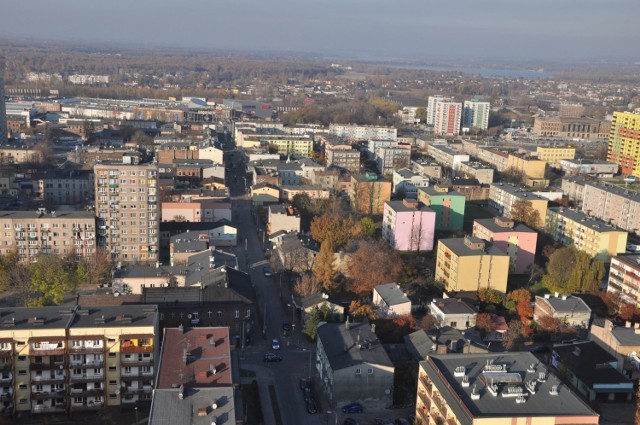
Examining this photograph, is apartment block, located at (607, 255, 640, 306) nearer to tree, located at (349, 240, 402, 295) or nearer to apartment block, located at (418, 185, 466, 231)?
tree, located at (349, 240, 402, 295)

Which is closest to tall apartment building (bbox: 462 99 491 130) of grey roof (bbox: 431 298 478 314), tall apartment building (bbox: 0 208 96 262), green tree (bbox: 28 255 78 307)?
grey roof (bbox: 431 298 478 314)

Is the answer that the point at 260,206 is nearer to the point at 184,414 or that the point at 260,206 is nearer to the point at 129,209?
the point at 129,209

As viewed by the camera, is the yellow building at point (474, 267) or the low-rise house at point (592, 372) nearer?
the low-rise house at point (592, 372)

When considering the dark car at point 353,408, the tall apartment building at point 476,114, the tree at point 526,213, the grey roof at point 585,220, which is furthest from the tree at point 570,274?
the tall apartment building at point 476,114

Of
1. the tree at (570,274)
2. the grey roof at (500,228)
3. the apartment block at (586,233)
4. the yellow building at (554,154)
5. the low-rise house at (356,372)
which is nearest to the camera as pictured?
the low-rise house at (356,372)

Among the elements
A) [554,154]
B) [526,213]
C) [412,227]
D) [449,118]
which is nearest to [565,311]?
[412,227]

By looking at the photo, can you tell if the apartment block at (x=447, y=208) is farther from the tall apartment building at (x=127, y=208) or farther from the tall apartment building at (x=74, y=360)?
the tall apartment building at (x=74, y=360)

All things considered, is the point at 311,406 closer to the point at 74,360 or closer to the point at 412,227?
the point at 74,360
